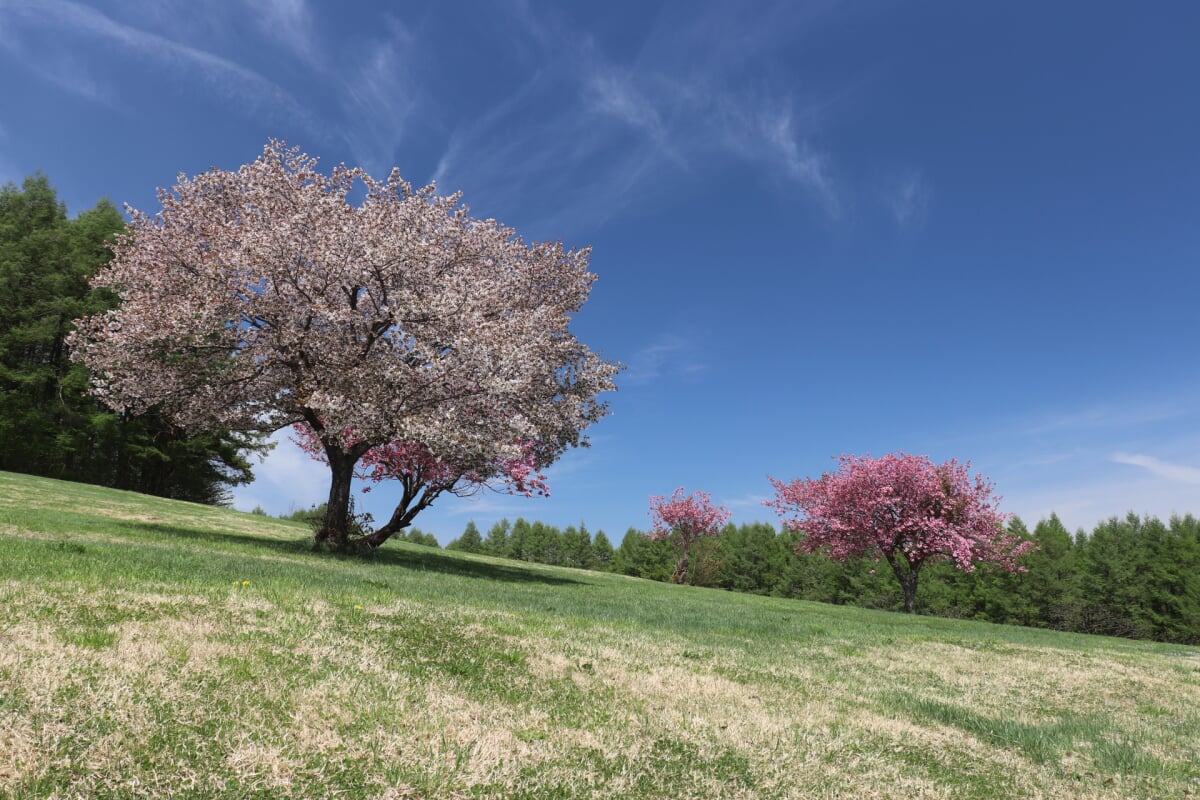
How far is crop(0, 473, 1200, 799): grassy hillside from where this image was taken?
479 centimetres

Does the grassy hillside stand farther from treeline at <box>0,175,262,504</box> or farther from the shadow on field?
treeline at <box>0,175,262,504</box>

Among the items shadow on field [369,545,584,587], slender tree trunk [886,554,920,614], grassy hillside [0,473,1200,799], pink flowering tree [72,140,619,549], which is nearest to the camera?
grassy hillside [0,473,1200,799]

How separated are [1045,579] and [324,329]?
2784 inches

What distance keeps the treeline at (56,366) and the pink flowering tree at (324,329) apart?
23.2 metres

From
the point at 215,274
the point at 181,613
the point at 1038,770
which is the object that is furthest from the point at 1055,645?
the point at 215,274

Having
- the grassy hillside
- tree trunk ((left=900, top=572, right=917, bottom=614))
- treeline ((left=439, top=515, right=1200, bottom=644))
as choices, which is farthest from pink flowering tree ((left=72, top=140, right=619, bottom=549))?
treeline ((left=439, top=515, right=1200, bottom=644))

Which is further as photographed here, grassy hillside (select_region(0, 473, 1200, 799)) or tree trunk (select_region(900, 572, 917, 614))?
tree trunk (select_region(900, 572, 917, 614))

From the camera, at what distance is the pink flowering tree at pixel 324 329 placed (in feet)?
69.8

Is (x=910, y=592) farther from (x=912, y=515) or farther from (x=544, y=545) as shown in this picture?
(x=544, y=545)

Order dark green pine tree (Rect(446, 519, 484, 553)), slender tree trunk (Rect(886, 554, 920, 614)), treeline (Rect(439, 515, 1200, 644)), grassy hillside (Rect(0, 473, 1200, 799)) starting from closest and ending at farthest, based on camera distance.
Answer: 1. grassy hillside (Rect(0, 473, 1200, 799))
2. slender tree trunk (Rect(886, 554, 920, 614))
3. treeline (Rect(439, 515, 1200, 644))
4. dark green pine tree (Rect(446, 519, 484, 553))

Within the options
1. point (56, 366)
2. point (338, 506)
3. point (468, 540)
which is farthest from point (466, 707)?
point (468, 540)

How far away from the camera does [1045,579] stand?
6438 centimetres

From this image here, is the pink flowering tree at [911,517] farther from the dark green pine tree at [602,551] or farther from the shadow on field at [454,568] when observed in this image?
the dark green pine tree at [602,551]

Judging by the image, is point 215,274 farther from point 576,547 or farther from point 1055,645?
point 576,547
